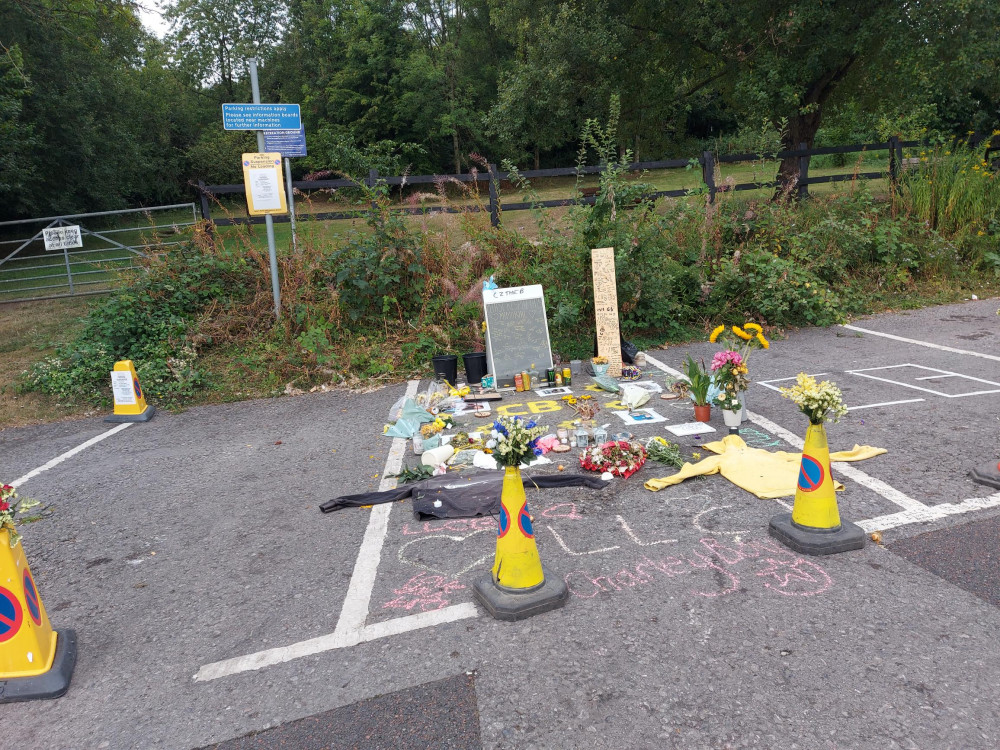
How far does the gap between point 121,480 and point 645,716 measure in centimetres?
488

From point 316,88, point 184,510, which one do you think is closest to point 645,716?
point 184,510

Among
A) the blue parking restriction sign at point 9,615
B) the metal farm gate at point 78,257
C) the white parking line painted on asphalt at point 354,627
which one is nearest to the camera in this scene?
the blue parking restriction sign at point 9,615

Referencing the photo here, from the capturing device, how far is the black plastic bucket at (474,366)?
24.9 ft

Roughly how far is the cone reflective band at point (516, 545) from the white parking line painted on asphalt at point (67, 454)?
4.63 meters

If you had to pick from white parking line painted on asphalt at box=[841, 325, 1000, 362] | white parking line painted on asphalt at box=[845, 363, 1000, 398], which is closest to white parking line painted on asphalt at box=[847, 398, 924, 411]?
white parking line painted on asphalt at box=[845, 363, 1000, 398]

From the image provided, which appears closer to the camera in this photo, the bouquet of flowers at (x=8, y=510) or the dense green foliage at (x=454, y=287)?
the bouquet of flowers at (x=8, y=510)

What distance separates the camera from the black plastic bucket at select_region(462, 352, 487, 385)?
7.59 metres

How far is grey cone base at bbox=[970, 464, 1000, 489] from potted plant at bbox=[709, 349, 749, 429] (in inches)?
66.3

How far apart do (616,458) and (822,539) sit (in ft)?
5.24

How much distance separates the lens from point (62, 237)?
12867mm

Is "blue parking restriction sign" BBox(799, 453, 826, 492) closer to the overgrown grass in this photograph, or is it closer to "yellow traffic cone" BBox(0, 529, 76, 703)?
"yellow traffic cone" BBox(0, 529, 76, 703)

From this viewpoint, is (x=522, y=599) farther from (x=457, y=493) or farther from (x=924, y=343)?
(x=924, y=343)

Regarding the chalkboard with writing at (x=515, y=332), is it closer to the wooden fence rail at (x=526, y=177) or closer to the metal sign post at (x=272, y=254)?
the wooden fence rail at (x=526, y=177)

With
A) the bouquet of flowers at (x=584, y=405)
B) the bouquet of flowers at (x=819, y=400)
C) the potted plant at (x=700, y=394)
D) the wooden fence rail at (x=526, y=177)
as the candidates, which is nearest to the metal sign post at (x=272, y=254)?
the wooden fence rail at (x=526, y=177)
